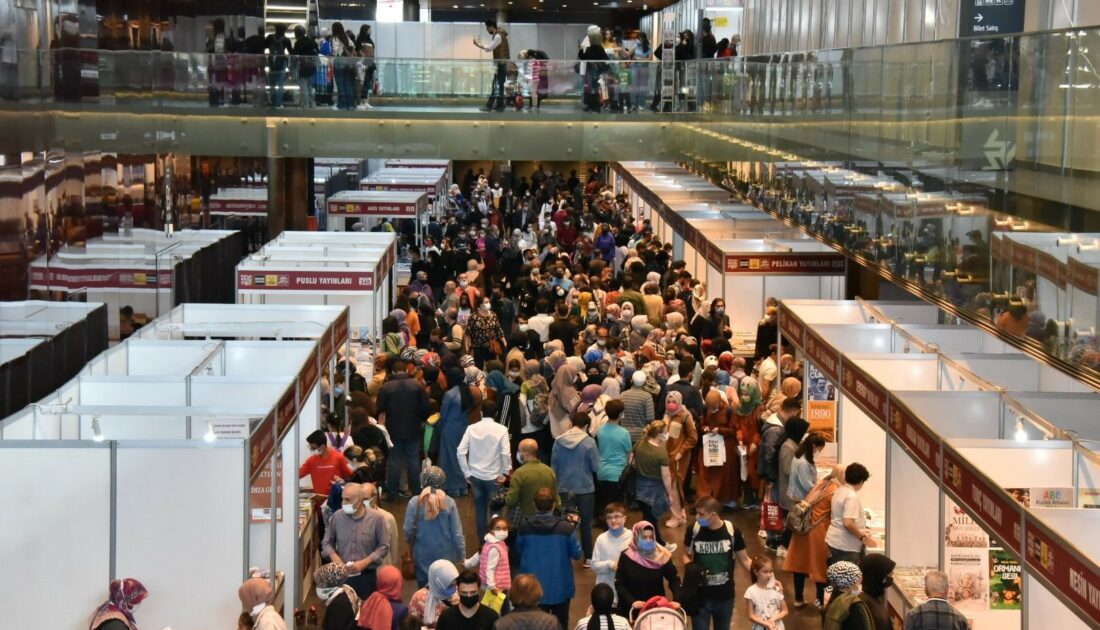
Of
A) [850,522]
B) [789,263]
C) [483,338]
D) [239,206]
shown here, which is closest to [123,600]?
[850,522]

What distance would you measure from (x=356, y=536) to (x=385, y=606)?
1156 mm

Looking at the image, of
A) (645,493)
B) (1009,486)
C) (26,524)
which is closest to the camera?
(26,524)

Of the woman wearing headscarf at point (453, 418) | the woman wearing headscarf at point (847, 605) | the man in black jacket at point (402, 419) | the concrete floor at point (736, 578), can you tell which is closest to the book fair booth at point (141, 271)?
the man in black jacket at point (402, 419)

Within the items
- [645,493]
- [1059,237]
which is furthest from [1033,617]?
[645,493]

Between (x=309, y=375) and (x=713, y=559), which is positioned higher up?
(x=309, y=375)

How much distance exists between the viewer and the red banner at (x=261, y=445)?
839 centimetres

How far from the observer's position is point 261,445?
8.70 m

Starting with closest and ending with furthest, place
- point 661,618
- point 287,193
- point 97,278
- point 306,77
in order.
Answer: point 661,618 < point 97,278 < point 306,77 < point 287,193

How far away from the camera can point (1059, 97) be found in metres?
8.88

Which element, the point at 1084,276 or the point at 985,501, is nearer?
the point at 985,501

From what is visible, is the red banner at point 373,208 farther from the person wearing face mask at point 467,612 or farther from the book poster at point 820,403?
the person wearing face mask at point 467,612

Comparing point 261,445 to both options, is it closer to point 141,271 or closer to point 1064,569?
point 1064,569

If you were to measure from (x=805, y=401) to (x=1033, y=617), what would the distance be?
5.75m

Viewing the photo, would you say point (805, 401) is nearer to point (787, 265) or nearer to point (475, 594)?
point (787, 265)
